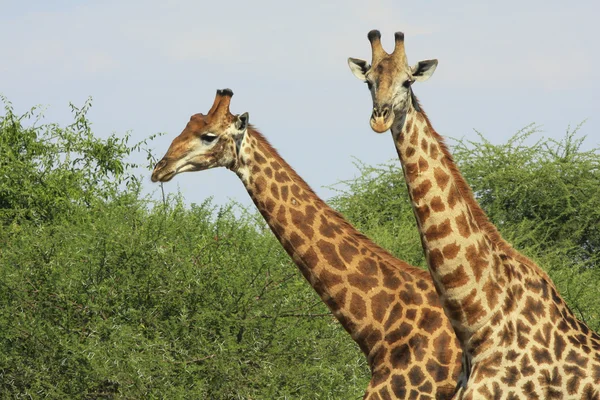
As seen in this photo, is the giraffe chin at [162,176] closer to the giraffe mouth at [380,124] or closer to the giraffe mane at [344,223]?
the giraffe mane at [344,223]

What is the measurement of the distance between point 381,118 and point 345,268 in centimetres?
230

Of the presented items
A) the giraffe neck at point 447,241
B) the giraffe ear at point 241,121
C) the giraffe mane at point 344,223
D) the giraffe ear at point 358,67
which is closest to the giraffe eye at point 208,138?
the giraffe ear at point 241,121

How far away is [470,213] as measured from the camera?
26.9 feet

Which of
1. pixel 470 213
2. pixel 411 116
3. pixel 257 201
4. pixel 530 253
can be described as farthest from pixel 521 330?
pixel 530 253

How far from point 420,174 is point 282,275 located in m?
6.59

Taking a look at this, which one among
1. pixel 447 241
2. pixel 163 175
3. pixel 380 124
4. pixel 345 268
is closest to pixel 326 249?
pixel 345 268

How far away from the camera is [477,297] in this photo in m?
7.95

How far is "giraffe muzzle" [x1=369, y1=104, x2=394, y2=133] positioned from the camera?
7.23 m

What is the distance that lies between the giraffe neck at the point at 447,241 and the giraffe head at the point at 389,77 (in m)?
0.24

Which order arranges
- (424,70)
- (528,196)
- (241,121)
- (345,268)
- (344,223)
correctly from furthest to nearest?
(528,196)
(241,121)
(344,223)
(345,268)
(424,70)

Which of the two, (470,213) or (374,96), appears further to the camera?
(470,213)

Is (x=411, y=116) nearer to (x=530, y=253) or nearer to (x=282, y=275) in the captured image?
(x=282, y=275)

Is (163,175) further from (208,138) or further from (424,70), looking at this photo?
(424,70)

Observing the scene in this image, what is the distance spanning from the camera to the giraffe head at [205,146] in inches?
380
